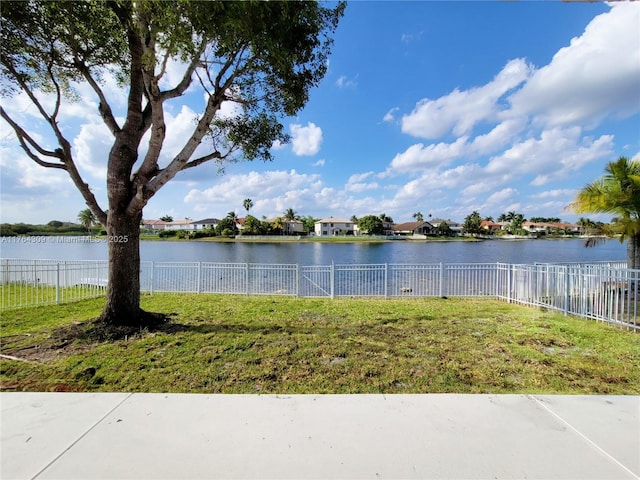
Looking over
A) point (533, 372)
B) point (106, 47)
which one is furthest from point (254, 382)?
point (106, 47)

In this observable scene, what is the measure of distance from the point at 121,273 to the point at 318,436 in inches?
203

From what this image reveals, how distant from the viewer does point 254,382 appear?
3.46 m

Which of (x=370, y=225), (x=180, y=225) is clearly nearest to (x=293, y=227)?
(x=370, y=225)

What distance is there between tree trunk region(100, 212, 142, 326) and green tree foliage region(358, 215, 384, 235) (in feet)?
260

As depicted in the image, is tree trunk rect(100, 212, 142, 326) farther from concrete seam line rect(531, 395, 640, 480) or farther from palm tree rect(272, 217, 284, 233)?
palm tree rect(272, 217, 284, 233)

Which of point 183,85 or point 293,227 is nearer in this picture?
point 183,85

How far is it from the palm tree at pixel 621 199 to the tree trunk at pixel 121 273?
12.6m

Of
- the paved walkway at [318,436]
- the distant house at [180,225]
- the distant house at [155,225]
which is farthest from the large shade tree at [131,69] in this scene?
the distant house at [155,225]

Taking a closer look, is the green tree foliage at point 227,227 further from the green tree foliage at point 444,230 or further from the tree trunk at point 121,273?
the tree trunk at point 121,273

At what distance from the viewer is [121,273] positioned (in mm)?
5852

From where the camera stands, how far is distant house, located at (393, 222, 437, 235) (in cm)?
9144

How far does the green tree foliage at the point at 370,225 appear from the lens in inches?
3292

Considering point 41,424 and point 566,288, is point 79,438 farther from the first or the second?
point 566,288

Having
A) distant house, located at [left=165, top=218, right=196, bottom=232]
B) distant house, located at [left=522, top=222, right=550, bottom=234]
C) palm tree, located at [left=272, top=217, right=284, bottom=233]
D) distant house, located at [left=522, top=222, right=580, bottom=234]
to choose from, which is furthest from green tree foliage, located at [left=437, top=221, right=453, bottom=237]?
distant house, located at [left=165, top=218, right=196, bottom=232]
